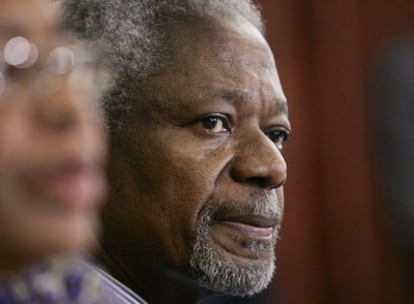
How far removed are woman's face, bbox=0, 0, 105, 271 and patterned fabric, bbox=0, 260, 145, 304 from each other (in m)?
0.16

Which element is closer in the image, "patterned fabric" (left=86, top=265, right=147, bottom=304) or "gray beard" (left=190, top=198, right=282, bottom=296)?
"patterned fabric" (left=86, top=265, right=147, bottom=304)

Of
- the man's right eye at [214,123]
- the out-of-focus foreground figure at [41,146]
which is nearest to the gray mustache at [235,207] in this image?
the man's right eye at [214,123]

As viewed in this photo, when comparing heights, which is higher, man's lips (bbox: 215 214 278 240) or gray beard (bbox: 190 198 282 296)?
man's lips (bbox: 215 214 278 240)

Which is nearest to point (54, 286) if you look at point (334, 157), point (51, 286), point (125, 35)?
point (51, 286)

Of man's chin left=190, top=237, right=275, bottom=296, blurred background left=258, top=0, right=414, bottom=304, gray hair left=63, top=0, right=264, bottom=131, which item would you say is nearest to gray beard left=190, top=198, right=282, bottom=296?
man's chin left=190, top=237, right=275, bottom=296

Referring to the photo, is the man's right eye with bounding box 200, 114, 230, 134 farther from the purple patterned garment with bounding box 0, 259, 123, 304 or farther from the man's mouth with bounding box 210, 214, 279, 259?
the purple patterned garment with bounding box 0, 259, 123, 304

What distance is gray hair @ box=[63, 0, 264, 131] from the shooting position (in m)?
1.63

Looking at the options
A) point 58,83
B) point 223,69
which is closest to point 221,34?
point 223,69

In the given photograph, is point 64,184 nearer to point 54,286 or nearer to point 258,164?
point 54,286

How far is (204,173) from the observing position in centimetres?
162

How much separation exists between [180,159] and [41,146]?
0.83 metres

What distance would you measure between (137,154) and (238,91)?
0.66 ft

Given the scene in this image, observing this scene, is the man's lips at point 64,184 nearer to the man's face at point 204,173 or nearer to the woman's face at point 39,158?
the woman's face at point 39,158

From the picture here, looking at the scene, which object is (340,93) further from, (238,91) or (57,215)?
(57,215)
